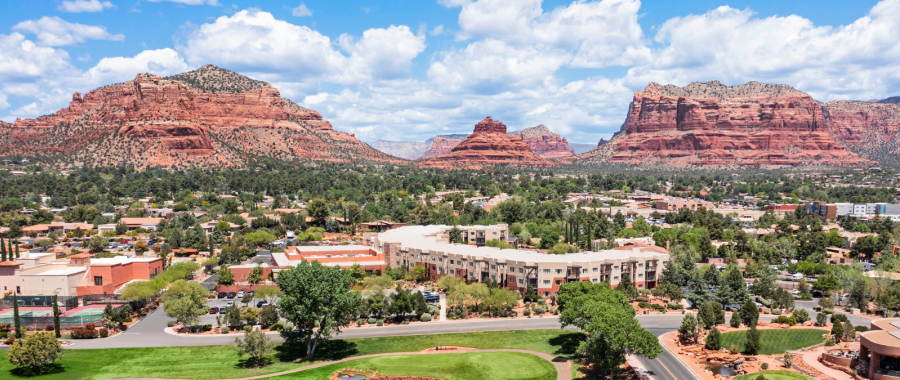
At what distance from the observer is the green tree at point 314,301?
49.8 metres

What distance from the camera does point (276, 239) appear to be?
107875 millimetres

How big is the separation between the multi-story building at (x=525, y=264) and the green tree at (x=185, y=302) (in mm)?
26511

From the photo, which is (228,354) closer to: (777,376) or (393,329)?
(393,329)

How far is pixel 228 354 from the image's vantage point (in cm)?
5075

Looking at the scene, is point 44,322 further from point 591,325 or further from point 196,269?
point 591,325

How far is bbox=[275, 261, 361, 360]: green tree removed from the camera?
49750 millimetres

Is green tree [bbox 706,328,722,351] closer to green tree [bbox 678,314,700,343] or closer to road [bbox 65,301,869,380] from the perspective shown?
green tree [bbox 678,314,700,343]

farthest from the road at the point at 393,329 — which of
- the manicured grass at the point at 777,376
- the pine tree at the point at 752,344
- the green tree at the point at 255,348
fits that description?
the pine tree at the point at 752,344

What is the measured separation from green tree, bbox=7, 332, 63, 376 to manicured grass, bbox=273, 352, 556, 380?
16.3m

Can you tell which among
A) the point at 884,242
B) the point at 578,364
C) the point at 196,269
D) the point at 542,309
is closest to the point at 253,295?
the point at 196,269

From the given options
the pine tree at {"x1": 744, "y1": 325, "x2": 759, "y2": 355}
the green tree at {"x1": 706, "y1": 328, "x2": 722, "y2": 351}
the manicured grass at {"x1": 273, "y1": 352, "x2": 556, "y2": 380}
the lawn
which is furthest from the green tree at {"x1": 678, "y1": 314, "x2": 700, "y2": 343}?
the manicured grass at {"x1": 273, "y1": 352, "x2": 556, "y2": 380}

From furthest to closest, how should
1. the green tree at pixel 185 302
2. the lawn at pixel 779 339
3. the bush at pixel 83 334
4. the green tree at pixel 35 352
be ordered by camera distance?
the green tree at pixel 185 302 < the bush at pixel 83 334 < the lawn at pixel 779 339 < the green tree at pixel 35 352

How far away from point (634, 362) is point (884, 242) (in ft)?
217

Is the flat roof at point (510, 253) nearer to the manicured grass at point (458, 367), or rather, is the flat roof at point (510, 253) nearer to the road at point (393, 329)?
the road at point (393, 329)
